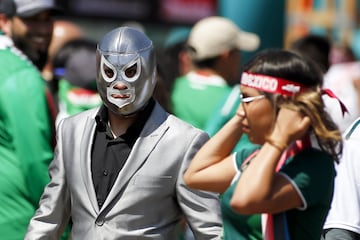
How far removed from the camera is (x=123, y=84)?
5199 millimetres

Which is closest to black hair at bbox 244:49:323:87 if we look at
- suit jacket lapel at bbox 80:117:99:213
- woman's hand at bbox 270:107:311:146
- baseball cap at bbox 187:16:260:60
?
woman's hand at bbox 270:107:311:146

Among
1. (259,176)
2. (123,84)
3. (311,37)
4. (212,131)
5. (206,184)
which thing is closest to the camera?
(259,176)

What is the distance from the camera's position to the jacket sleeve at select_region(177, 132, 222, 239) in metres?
5.12

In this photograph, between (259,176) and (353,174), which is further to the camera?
(353,174)

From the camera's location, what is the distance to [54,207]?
5.24m

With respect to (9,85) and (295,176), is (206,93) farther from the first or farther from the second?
(295,176)

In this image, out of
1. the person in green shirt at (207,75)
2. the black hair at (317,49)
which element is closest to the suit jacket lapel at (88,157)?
the person in green shirt at (207,75)

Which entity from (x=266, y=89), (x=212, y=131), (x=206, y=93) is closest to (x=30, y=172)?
(x=212, y=131)

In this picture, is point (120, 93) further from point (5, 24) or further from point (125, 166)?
point (5, 24)

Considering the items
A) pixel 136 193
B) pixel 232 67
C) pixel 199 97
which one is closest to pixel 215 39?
pixel 232 67

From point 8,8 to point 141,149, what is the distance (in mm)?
2085

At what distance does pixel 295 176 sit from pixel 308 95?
31 centimetres

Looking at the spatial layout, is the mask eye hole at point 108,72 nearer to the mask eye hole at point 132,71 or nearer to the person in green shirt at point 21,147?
the mask eye hole at point 132,71

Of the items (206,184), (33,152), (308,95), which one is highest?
(308,95)
